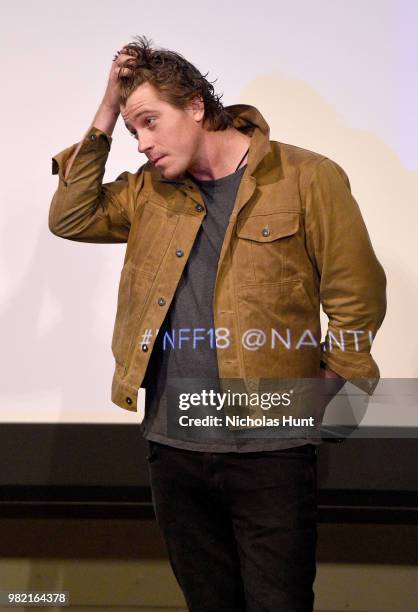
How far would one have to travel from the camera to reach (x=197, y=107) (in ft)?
4.67

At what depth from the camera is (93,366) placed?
209 cm

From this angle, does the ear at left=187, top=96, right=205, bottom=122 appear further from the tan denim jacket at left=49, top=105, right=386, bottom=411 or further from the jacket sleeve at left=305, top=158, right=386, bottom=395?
the jacket sleeve at left=305, top=158, right=386, bottom=395

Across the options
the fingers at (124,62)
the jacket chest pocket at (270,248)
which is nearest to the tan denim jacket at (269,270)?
the jacket chest pocket at (270,248)

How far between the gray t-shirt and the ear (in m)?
0.11

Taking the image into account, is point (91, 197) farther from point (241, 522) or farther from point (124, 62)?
point (241, 522)

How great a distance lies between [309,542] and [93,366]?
2.81 ft

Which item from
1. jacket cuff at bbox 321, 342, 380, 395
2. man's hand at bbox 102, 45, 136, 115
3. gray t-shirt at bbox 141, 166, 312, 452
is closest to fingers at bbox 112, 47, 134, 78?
man's hand at bbox 102, 45, 136, 115

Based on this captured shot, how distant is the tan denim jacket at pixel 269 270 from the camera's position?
1.37 metres

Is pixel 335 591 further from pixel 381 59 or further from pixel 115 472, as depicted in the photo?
pixel 381 59

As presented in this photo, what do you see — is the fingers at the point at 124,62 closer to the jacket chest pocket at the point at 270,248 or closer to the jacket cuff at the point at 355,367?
the jacket chest pocket at the point at 270,248

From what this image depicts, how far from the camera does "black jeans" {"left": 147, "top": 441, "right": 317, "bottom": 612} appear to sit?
136 centimetres

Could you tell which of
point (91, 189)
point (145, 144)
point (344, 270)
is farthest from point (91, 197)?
point (344, 270)

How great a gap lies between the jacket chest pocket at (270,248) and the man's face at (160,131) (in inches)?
5.5

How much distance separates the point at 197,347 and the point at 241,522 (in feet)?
0.94
